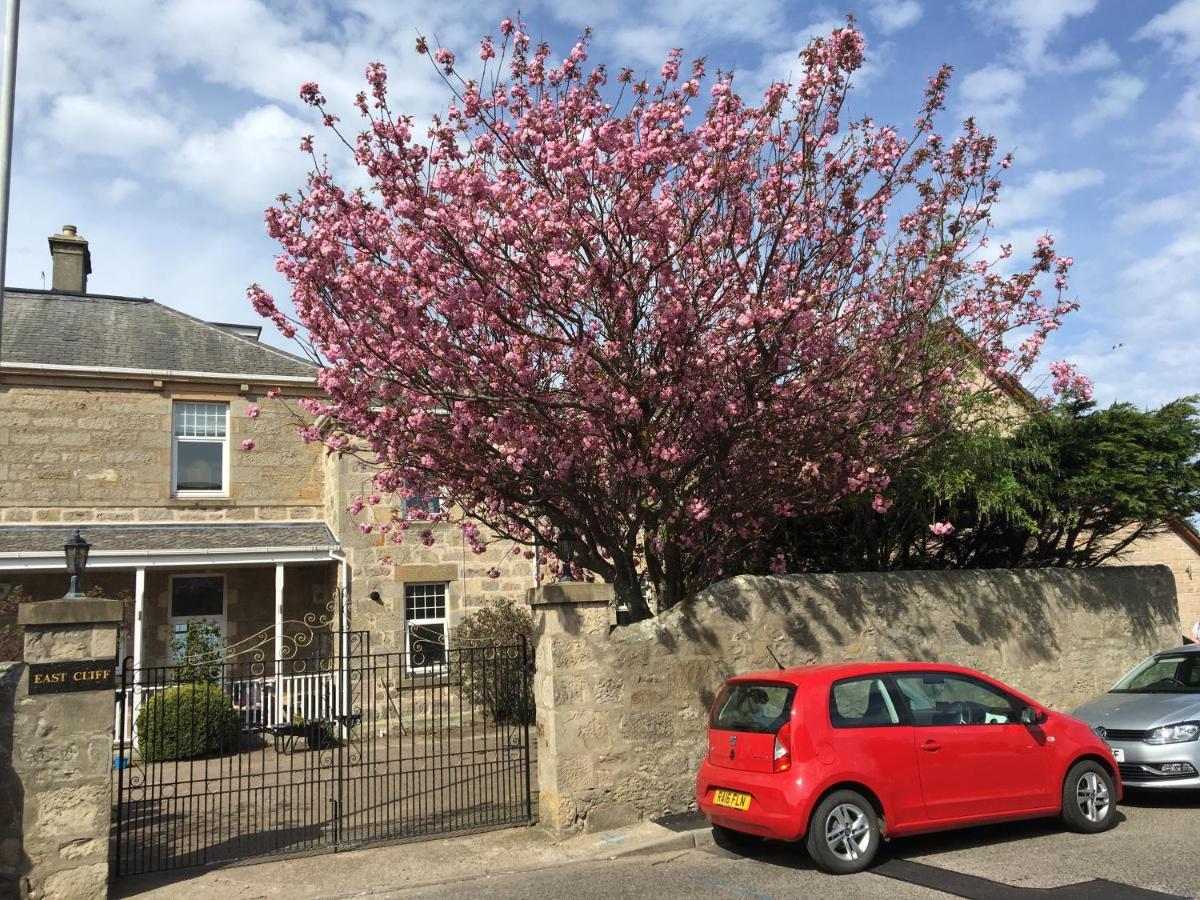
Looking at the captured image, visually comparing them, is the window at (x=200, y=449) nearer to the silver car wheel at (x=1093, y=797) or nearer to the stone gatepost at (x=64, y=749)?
the stone gatepost at (x=64, y=749)

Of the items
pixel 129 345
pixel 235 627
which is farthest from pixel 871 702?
pixel 129 345

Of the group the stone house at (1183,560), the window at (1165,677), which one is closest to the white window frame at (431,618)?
the window at (1165,677)

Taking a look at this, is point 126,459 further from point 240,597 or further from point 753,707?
point 753,707

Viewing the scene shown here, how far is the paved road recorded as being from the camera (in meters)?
6.33

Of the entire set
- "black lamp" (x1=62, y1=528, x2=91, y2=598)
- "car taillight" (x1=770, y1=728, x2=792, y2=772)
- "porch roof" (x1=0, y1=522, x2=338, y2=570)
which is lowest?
"car taillight" (x1=770, y1=728, x2=792, y2=772)

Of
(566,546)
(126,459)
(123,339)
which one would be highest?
(123,339)

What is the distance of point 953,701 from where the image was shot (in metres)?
7.67

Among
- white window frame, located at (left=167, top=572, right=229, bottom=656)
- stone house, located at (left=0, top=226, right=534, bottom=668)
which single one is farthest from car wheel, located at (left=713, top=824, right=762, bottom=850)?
white window frame, located at (left=167, top=572, right=229, bottom=656)

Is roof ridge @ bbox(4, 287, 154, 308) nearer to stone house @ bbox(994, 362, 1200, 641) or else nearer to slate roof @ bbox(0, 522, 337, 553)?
slate roof @ bbox(0, 522, 337, 553)

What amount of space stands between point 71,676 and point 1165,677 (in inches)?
404

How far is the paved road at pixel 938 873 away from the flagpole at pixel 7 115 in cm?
616

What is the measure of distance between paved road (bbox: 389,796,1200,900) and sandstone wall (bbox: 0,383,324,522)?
1233cm

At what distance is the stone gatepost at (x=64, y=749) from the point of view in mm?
6824

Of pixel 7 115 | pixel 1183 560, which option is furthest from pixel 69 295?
pixel 1183 560
